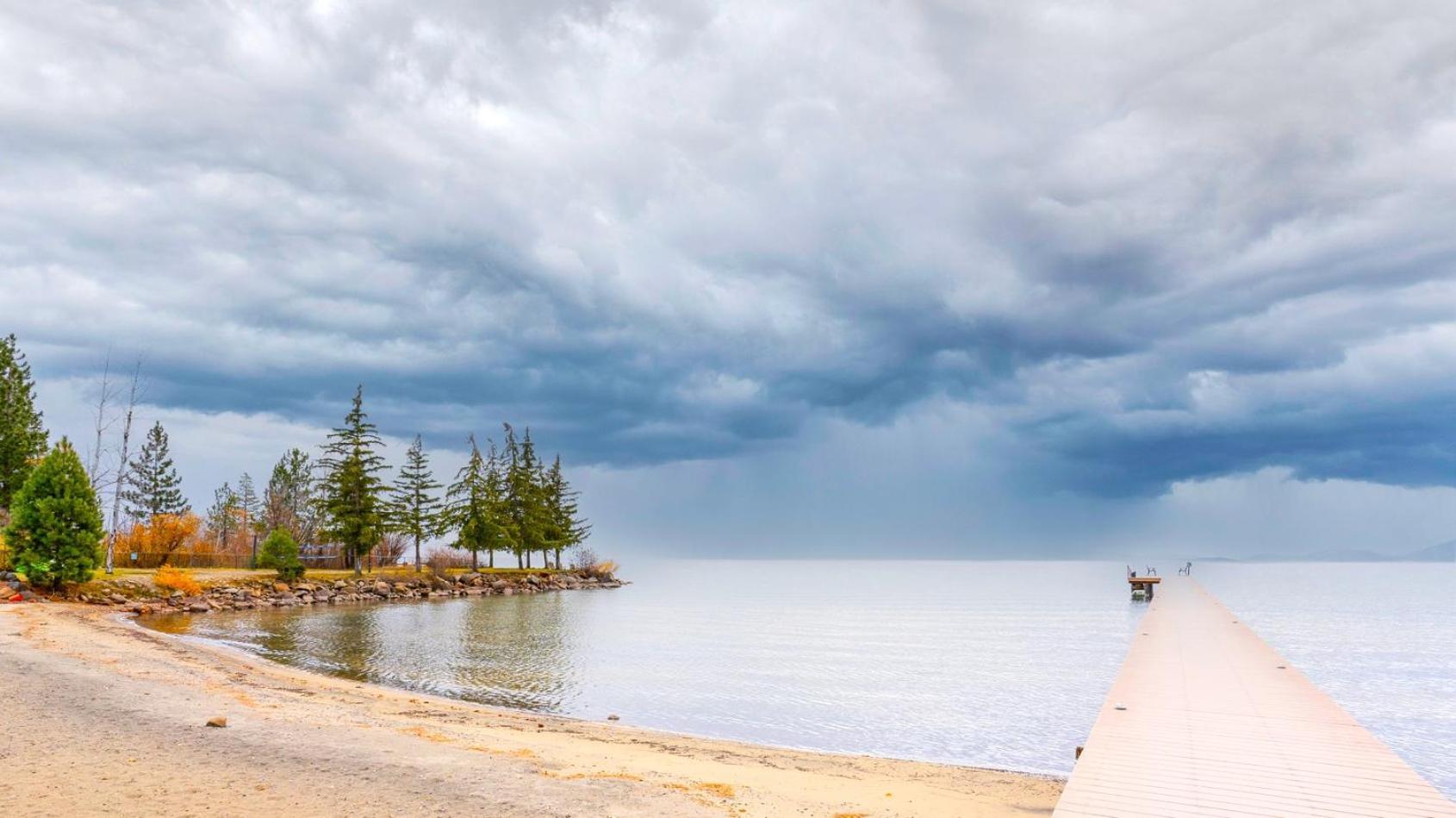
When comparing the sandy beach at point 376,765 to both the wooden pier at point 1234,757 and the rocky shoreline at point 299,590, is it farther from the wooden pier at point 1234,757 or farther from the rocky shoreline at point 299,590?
the rocky shoreline at point 299,590

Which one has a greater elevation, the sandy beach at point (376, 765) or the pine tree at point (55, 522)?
the pine tree at point (55, 522)

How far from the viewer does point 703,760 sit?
1475 cm

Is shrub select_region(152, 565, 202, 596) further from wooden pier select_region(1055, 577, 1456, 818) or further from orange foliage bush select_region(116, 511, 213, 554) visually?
wooden pier select_region(1055, 577, 1456, 818)

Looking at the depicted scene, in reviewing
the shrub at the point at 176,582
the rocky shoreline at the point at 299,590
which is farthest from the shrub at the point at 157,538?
the shrub at the point at 176,582

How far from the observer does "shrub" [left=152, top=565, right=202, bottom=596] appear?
50.3 m

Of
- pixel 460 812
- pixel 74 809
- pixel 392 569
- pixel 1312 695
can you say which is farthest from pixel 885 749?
pixel 392 569

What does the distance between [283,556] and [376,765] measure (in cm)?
6193

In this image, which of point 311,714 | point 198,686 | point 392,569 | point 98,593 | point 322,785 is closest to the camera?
point 322,785

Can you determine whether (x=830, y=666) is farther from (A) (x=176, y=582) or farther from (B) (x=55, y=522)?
(A) (x=176, y=582)

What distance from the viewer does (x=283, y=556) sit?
216 feet

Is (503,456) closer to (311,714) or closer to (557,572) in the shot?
(557,572)

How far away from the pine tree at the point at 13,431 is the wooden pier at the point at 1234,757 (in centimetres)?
6623

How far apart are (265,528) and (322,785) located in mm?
89118

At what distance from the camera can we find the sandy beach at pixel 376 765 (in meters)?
10.0
